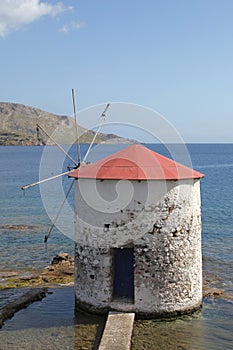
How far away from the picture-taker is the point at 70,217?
1594 inches

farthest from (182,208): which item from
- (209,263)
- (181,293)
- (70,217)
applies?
(70,217)

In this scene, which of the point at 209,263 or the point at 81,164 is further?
the point at 209,263

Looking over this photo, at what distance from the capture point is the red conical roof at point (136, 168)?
50.0 ft

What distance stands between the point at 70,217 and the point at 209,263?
57.9 ft

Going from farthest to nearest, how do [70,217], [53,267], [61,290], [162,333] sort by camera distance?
[70,217] < [53,267] < [61,290] < [162,333]

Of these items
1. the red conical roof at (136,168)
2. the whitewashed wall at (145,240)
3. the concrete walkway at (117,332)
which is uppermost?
the red conical roof at (136,168)

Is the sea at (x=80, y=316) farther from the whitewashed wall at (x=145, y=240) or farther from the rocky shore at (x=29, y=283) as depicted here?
the whitewashed wall at (x=145, y=240)

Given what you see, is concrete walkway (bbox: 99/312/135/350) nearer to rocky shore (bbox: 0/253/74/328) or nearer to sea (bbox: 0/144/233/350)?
sea (bbox: 0/144/233/350)

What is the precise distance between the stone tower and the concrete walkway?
449mm

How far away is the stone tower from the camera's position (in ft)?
49.8

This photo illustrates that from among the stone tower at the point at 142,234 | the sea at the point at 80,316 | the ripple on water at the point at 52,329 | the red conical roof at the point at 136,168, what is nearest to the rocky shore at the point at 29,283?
the sea at the point at 80,316

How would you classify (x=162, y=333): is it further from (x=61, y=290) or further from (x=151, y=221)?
(x=61, y=290)

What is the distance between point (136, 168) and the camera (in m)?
15.5

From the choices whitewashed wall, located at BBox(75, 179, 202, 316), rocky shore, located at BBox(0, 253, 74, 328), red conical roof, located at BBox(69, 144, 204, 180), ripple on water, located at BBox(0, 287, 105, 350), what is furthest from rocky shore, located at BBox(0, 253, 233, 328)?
red conical roof, located at BBox(69, 144, 204, 180)
